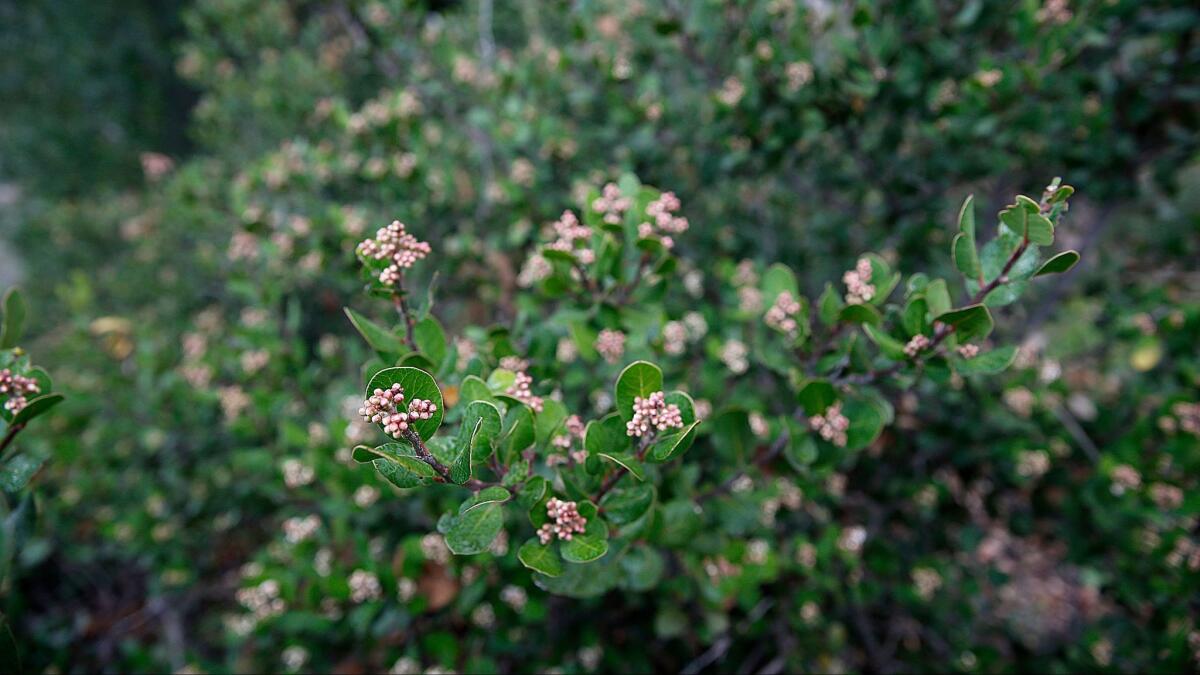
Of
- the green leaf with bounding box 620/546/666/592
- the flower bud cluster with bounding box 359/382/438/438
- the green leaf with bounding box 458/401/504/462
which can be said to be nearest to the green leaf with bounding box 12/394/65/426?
the flower bud cluster with bounding box 359/382/438/438

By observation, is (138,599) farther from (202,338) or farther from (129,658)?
(202,338)

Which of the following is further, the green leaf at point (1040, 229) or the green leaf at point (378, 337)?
the green leaf at point (378, 337)

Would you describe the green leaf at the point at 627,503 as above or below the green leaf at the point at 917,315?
below

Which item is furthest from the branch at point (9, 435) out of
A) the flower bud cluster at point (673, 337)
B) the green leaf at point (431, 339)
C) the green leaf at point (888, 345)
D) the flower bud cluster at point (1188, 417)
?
the flower bud cluster at point (1188, 417)

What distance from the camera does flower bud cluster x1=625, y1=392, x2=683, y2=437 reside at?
101 centimetres

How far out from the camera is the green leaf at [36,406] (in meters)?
1.10

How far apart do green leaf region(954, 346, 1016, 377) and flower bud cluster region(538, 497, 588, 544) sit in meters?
0.73

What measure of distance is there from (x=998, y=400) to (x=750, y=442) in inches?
46.0

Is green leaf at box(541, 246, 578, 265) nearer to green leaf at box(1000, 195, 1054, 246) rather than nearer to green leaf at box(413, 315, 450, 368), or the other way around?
green leaf at box(413, 315, 450, 368)

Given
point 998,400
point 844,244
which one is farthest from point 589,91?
point 998,400

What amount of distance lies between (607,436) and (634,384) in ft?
0.37

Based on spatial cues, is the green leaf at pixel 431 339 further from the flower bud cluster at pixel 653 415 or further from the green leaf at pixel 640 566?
the green leaf at pixel 640 566

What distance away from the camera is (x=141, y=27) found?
17.4 ft

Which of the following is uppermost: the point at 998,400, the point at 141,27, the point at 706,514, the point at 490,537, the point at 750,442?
the point at 141,27
